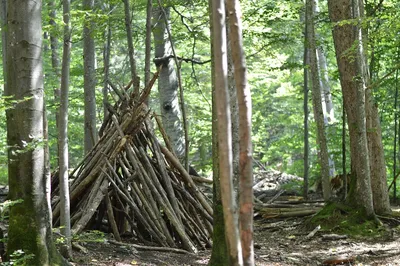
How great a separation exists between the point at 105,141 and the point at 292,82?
49.5ft

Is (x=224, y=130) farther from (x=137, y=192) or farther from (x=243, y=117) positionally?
(x=137, y=192)

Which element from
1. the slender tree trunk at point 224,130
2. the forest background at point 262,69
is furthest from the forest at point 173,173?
the forest background at point 262,69

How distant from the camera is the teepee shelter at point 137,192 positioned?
794 centimetres

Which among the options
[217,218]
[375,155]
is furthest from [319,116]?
[217,218]

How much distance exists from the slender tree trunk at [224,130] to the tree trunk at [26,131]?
222cm

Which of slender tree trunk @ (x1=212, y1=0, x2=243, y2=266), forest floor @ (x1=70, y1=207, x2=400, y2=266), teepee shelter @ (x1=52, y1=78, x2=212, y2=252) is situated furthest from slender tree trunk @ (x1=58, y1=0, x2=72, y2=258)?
slender tree trunk @ (x1=212, y1=0, x2=243, y2=266)

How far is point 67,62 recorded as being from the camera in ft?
20.1

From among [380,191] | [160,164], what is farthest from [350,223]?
[160,164]

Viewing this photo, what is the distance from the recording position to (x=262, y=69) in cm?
1709

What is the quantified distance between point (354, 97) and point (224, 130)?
6943 mm

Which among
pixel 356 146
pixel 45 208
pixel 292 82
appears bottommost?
pixel 45 208

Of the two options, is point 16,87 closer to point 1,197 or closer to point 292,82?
point 1,197

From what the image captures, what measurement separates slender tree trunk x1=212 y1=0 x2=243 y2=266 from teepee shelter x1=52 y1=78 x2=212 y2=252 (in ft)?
14.4

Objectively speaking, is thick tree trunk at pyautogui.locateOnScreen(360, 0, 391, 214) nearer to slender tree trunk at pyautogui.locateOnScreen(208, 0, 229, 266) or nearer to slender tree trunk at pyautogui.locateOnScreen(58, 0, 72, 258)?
slender tree trunk at pyautogui.locateOnScreen(208, 0, 229, 266)
